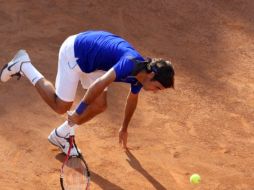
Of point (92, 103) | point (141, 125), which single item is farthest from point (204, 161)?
point (92, 103)

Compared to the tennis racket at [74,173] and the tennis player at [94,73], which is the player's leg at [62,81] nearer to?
the tennis player at [94,73]

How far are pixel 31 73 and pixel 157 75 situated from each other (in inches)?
61.9

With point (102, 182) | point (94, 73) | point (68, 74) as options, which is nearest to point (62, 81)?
point (68, 74)

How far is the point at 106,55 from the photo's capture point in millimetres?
5809

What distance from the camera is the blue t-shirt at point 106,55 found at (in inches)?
217

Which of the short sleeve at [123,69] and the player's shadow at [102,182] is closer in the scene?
the short sleeve at [123,69]

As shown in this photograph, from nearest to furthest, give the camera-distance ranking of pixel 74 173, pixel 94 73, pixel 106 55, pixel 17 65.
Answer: pixel 106 55, pixel 74 173, pixel 94 73, pixel 17 65

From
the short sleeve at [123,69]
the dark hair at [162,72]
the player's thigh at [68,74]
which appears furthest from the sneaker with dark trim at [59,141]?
the dark hair at [162,72]

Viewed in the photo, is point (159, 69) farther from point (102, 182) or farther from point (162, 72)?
point (102, 182)

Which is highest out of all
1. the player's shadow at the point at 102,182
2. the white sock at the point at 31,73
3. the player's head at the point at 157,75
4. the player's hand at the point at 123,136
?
the player's head at the point at 157,75

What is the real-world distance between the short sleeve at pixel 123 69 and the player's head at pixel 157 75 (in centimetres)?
14

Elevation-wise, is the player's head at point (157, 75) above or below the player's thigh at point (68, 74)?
above

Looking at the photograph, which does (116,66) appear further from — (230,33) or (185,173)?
(230,33)

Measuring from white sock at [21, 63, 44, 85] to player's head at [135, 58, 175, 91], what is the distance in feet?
4.37
